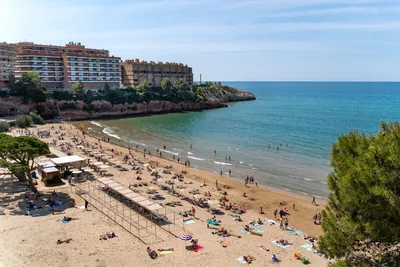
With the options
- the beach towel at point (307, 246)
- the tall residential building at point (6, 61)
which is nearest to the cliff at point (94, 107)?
the tall residential building at point (6, 61)

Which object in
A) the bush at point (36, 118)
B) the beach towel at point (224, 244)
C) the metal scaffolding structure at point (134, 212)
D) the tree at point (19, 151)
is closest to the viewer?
the beach towel at point (224, 244)

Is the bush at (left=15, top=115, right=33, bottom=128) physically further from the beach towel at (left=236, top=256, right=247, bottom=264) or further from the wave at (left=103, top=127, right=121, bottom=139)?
the beach towel at (left=236, top=256, right=247, bottom=264)

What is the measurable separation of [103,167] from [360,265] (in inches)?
1252

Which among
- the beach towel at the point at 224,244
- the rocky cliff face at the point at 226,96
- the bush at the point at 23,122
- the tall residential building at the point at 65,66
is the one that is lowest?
the beach towel at the point at 224,244

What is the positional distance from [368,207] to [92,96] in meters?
96.0

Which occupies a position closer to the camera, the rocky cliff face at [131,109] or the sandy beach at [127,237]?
the sandy beach at [127,237]

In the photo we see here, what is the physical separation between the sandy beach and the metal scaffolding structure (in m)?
0.51

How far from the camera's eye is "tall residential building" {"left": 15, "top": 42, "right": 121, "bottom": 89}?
340 ft

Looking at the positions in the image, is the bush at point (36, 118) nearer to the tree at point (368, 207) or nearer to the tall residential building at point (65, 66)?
the tall residential building at point (65, 66)

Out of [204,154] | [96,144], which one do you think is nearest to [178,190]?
[204,154]

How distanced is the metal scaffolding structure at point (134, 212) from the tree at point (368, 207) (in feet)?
Result: 43.4

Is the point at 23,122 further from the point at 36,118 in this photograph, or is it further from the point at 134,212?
the point at 134,212

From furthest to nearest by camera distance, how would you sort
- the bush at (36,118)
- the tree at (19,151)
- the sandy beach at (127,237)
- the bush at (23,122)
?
the bush at (36,118), the bush at (23,122), the tree at (19,151), the sandy beach at (127,237)

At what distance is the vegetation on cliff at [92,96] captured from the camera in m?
85.1
